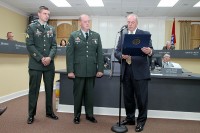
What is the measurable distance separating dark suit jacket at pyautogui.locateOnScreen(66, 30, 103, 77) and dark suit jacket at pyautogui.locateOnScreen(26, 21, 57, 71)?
0.29 metres

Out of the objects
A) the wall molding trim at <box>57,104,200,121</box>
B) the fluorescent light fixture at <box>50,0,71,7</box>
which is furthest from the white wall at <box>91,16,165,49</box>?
the wall molding trim at <box>57,104,200,121</box>

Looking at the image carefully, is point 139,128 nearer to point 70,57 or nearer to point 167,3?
point 70,57

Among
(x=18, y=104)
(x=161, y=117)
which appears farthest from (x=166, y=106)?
(x=18, y=104)

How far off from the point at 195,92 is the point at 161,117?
0.63m

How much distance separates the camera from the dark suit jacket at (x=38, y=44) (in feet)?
9.92

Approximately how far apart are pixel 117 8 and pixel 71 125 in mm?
6757

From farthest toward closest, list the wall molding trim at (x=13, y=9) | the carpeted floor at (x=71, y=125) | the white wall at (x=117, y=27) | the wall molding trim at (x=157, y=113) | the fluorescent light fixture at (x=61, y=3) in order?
the white wall at (x=117, y=27) → the wall molding trim at (x=13, y=9) → the fluorescent light fixture at (x=61, y=3) → the wall molding trim at (x=157, y=113) → the carpeted floor at (x=71, y=125)

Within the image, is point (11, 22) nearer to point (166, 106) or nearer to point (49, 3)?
point (49, 3)

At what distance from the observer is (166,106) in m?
3.49

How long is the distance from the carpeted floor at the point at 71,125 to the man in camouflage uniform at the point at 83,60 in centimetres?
18

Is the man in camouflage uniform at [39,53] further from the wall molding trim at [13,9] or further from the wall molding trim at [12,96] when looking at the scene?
the wall molding trim at [13,9]

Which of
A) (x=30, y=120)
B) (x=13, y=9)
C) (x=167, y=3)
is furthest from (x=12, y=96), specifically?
(x=167, y=3)

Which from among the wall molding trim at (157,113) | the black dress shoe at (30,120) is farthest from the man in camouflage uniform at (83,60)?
the black dress shoe at (30,120)

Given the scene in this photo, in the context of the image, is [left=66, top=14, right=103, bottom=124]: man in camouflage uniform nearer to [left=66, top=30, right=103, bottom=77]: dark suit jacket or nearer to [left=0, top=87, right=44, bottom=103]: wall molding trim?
[left=66, top=30, right=103, bottom=77]: dark suit jacket
